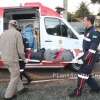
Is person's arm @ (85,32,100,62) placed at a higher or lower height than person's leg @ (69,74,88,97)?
higher

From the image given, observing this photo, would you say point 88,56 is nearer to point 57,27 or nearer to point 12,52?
point 12,52

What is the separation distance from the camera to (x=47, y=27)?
14.6 metres

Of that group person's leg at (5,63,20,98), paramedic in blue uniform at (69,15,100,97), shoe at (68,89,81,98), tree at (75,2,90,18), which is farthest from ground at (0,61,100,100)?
tree at (75,2,90,18)

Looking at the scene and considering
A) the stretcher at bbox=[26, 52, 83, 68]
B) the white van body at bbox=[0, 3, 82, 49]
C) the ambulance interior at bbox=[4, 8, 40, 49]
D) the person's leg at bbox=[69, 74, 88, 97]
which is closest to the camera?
the person's leg at bbox=[69, 74, 88, 97]

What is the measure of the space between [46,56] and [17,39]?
4.32 m

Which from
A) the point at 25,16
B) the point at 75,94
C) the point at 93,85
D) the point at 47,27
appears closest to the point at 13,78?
the point at 75,94

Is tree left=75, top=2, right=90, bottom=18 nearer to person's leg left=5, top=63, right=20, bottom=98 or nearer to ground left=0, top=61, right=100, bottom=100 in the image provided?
ground left=0, top=61, right=100, bottom=100

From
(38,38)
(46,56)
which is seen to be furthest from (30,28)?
(46,56)

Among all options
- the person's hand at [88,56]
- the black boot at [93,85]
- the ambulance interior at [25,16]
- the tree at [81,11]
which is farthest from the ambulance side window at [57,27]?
the tree at [81,11]

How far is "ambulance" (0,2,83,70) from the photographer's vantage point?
47.3 feet

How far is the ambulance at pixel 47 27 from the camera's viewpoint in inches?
568

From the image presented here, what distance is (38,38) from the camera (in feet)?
47.5

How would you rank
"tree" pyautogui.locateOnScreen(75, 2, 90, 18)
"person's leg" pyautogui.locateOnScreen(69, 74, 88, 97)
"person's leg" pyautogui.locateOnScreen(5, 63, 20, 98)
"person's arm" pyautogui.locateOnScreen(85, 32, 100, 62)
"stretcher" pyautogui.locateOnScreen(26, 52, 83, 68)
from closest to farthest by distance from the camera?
"person's arm" pyautogui.locateOnScreen(85, 32, 100, 62) → "person's leg" pyautogui.locateOnScreen(5, 63, 20, 98) → "person's leg" pyautogui.locateOnScreen(69, 74, 88, 97) → "stretcher" pyautogui.locateOnScreen(26, 52, 83, 68) → "tree" pyautogui.locateOnScreen(75, 2, 90, 18)

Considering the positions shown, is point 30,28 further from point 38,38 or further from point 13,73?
point 13,73
